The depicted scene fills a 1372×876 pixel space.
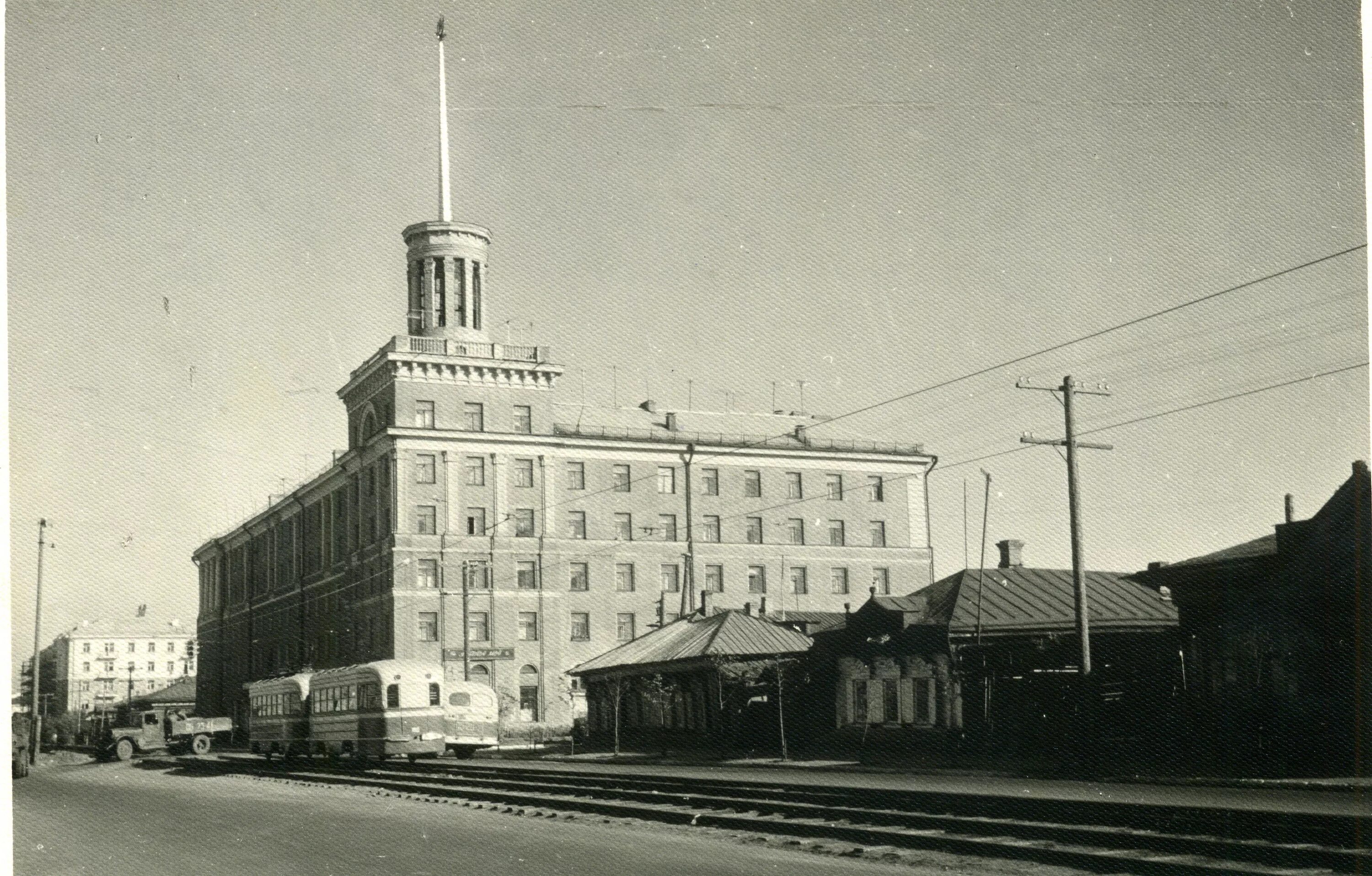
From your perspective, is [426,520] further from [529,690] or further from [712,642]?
[712,642]

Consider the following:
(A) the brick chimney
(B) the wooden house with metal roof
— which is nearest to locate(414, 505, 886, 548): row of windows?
(B) the wooden house with metal roof

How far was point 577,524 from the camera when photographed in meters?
70.6

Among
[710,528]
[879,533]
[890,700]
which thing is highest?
[710,528]

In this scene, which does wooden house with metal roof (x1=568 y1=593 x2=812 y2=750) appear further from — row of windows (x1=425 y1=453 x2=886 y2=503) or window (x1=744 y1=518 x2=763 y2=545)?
window (x1=744 y1=518 x2=763 y2=545)

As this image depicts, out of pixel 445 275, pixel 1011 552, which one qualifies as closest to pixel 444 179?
pixel 445 275

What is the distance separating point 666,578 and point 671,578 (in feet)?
0.88

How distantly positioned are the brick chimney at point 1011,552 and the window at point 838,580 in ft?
107

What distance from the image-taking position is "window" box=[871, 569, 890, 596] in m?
75.6

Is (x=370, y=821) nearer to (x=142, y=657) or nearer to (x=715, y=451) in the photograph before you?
(x=715, y=451)

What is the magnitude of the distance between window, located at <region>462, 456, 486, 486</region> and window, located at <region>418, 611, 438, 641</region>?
6.46 meters

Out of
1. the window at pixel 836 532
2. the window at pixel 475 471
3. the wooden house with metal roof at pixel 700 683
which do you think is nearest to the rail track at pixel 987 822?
the wooden house with metal roof at pixel 700 683

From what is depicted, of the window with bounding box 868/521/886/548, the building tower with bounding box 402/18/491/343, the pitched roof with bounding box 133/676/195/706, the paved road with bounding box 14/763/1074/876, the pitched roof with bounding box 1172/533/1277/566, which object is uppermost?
the building tower with bounding box 402/18/491/343

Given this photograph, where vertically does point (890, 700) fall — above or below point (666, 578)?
below

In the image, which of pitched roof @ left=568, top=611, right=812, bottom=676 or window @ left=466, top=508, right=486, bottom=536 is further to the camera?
window @ left=466, top=508, right=486, bottom=536
